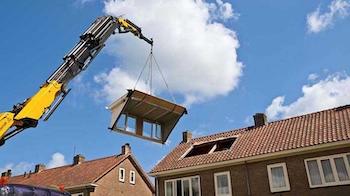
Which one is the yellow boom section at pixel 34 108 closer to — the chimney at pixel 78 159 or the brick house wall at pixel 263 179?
the brick house wall at pixel 263 179

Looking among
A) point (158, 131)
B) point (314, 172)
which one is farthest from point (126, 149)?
point (158, 131)

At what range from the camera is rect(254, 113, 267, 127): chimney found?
29148 millimetres

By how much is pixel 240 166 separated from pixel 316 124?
19.0 feet

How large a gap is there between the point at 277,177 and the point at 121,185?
19.6m

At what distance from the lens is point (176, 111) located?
13.7 m

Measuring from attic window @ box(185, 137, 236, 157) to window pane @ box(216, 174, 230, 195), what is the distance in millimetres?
2756

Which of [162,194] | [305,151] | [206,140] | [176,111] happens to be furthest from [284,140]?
[176,111]

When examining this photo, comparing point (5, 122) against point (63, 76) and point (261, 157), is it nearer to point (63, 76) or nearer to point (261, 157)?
point (63, 76)

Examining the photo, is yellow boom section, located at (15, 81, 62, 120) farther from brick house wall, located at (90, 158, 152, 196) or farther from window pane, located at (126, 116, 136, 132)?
brick house wall, located at (90, 158, 152, 196)

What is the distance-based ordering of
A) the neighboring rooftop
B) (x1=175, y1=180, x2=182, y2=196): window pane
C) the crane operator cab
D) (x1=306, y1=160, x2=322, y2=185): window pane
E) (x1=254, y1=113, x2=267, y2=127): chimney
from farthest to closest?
the neighboring rooftop
(x1=254, y1=113, x2=267, y2=127): chimney
(x1=175, y1=180, x2=182, y2=196): window pane
(x1=306, y1=160, x2=322, y2=185): window pane
the crane operator cab

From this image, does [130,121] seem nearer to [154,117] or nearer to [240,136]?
[154,117]

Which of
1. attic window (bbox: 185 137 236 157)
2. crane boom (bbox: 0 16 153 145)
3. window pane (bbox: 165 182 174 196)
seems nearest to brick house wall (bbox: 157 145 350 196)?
window pane (bbox: 165 182 174 196)

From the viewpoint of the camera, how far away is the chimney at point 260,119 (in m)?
29.1

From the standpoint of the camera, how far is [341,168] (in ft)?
71.3
